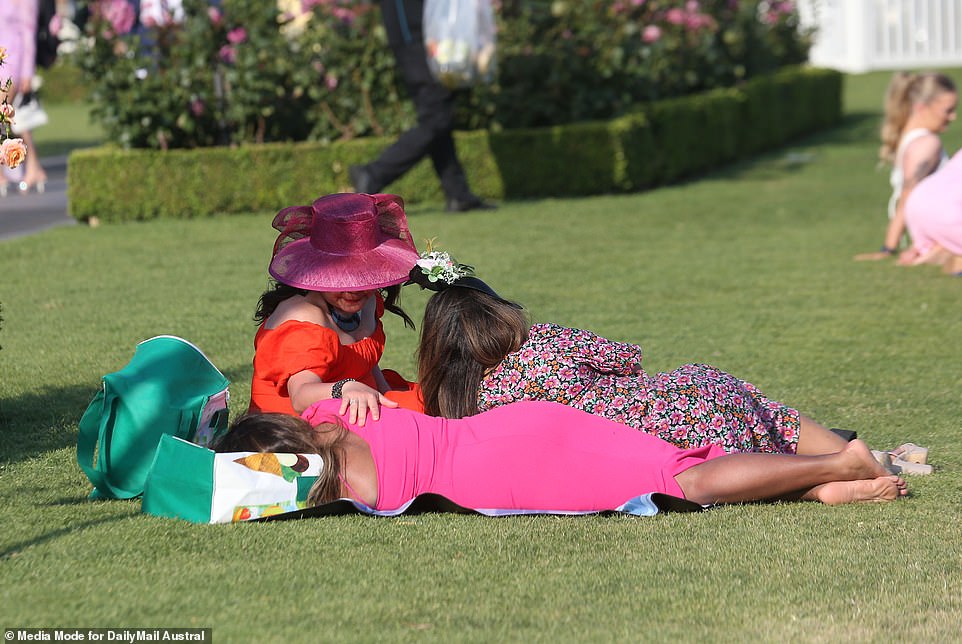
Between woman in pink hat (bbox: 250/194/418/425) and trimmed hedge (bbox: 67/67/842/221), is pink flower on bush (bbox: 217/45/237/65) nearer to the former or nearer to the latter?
trimmed hedge (bbox: 67/67/842/221)

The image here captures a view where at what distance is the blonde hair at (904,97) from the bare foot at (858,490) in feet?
18.4

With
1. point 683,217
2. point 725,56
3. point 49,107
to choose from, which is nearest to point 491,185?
point 683,217

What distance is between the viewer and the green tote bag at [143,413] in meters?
4.06

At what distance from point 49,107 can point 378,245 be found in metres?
24.9

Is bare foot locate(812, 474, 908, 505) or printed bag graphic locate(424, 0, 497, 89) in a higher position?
printed bag graphic locate(424, 0, 497, 89)

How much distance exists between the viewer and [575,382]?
163 inches

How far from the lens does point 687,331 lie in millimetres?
6730

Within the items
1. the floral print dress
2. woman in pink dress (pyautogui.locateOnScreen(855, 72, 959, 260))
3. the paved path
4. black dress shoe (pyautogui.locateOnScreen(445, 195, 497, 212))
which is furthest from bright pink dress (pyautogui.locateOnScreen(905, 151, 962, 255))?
the paved path

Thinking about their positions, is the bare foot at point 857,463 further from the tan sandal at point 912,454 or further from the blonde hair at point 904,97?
the blonde hair at point 904,97

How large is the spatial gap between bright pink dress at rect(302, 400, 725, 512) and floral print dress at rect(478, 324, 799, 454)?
14cm

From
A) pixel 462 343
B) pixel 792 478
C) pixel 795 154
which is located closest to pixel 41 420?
pixel 462 343

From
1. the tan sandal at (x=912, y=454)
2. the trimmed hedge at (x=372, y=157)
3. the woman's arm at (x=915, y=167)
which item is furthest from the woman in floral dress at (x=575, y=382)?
the trimmed hedge at (x=372, y=157)

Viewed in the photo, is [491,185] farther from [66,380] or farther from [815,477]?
[815,477]

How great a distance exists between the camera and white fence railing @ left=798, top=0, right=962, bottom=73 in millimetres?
29766
